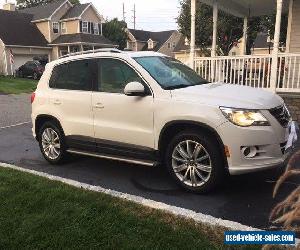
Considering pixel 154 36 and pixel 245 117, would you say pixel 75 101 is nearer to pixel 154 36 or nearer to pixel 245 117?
pixel 245 117

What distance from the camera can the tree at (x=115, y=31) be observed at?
165 ft

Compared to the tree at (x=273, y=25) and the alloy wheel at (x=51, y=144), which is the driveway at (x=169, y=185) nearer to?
the alloy wheel at (x=51, y=144)

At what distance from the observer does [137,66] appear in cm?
552

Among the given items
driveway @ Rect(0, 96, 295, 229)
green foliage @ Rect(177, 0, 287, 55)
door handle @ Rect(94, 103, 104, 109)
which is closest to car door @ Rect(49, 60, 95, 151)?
door handle @ Rect(94, 103, 104, 109)

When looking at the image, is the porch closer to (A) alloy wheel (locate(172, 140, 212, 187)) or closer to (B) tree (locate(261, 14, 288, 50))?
(A) alloy wheel (locate(172, 140, 212, 187))

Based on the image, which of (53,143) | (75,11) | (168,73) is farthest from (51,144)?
(75,11)

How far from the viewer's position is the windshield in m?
5.47

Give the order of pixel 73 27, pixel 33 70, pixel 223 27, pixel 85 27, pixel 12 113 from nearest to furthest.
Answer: pixel 12 113
pixel 223 27
pixel 33 70
pixel 73 27
pixel 85 27

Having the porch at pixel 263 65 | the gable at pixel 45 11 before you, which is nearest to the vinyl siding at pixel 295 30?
the porch at pixel 263 65

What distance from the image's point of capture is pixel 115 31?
50.8m

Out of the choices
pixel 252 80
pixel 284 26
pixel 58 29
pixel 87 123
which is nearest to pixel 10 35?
pixel 58 29

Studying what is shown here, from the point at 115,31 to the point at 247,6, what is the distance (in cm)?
3772

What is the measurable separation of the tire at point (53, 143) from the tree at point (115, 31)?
45.2 metres

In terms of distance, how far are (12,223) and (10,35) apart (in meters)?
39.2
